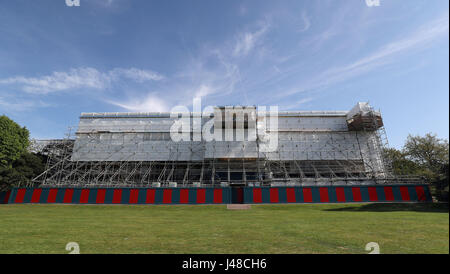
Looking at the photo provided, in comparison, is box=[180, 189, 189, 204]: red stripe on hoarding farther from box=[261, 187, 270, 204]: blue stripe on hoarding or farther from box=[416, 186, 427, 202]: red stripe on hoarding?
box=[416, 186, 427, 202]: red stripe on hoarding

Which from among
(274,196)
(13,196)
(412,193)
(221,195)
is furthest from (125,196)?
(412,193)

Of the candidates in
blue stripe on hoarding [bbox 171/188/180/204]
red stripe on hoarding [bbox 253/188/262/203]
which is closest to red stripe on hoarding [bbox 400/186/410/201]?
red stripe on hoarding [bbox 253/188/262/203]

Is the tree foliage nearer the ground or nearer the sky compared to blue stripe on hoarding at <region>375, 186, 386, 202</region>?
nearer the sky

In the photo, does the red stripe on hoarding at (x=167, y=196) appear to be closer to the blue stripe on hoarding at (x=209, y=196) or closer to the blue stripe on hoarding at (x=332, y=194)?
the blue stripe on hoarding at (x=209, y=196)

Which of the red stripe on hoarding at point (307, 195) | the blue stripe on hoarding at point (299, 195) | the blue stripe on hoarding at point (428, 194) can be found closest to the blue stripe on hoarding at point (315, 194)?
the red stripe on hoarding at point (307, 195)

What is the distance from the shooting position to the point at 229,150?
1254 inches

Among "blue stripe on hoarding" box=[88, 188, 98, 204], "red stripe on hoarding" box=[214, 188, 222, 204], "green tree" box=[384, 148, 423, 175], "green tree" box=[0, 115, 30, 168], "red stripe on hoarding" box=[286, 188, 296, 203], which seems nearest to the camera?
"red stripe on hoarding" box=[286, 188, 296, 203]

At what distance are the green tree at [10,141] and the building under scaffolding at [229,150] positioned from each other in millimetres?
4785

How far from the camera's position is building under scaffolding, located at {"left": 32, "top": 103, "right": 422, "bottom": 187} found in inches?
1256

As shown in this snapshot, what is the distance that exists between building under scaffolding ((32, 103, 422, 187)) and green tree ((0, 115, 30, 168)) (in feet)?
15.7

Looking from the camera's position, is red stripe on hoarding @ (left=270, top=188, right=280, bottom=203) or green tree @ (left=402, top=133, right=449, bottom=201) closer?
red stripe on hoarding @ (left=270, top=188, right=280, bottom=203)

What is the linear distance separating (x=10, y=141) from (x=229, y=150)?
33747mm

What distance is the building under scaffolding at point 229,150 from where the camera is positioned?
3191 centimetres
